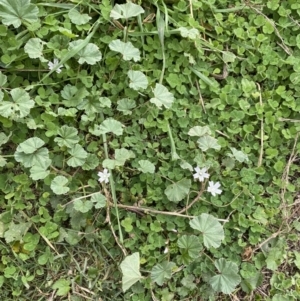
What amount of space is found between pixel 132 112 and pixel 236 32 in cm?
54

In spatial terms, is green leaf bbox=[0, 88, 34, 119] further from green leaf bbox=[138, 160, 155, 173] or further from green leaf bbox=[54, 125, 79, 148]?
green leaf bbox=[138, 160, 155, 173]

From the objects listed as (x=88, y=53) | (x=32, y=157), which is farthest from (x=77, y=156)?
(x=88, y=53)

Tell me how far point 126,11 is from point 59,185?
70 centimetres

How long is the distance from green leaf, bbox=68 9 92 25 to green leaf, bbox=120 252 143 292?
2.97 feet

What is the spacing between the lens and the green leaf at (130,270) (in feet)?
6.55

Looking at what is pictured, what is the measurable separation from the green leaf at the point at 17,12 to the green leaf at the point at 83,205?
688 millimetres

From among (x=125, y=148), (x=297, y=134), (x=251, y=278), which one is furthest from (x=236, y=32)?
(x=251, y=278)

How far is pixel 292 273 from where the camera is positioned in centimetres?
220

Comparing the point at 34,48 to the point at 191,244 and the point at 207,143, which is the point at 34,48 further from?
the point at 191,244

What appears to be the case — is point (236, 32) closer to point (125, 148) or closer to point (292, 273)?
point (125, 148)

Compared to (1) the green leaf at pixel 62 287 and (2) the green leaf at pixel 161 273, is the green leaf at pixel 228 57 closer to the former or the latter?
(2) the green leaf at pixel 161 273

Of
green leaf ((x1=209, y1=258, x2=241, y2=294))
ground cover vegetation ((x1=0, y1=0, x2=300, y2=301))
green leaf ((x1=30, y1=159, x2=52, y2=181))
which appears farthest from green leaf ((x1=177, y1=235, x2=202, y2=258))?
green leaf ((x1=30, y1=159, x2=52, y2=181))

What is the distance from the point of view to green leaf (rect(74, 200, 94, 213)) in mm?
1997

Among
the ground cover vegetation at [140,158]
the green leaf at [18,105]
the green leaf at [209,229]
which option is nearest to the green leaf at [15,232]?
the ground cover vegetation at [140,158]
